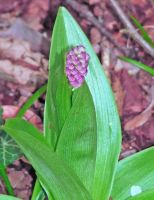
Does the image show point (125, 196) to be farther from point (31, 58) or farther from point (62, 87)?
point (31, 58)

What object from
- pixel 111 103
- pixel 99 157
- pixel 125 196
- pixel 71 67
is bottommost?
pixel 125 196

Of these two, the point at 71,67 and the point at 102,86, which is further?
the point at 102,86

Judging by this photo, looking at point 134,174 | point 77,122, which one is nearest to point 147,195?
point 134,174

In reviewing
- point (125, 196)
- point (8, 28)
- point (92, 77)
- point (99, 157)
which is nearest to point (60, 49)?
point (92, 77)

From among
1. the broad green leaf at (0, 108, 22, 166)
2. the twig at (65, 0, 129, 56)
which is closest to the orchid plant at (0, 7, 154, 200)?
the broad green leaf at (0, 108, 22, 166)

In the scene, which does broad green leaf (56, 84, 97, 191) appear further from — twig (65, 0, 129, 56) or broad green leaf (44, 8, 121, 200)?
twig (65, 0, 129, 56)
